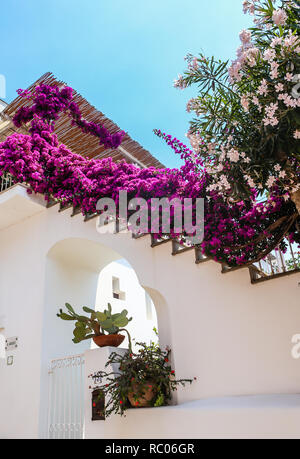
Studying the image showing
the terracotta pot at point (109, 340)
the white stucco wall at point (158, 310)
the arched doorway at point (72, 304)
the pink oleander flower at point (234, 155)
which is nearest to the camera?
the pink oleander flower at point (234, 155)

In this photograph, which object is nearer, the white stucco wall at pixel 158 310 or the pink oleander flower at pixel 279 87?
the pink oleander flower at pixel 279 87

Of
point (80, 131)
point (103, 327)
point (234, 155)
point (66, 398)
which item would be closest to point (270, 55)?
point (234, 155)

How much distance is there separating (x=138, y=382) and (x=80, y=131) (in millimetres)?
6941

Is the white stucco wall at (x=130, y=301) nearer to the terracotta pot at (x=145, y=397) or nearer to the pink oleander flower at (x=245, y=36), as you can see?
the terracotta pot at (x=145, y=397)

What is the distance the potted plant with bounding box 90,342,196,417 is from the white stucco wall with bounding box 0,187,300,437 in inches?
8.6

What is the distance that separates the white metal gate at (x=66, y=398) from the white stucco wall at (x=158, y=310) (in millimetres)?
190

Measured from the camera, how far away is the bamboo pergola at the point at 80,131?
9.11m

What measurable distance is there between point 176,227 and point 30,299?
3.86 m

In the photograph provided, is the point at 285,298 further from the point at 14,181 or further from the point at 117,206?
the point at 14,181

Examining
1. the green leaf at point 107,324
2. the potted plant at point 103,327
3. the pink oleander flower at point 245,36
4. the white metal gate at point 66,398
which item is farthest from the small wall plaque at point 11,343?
the pink oleander flower at point 245,36

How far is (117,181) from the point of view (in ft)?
21.9

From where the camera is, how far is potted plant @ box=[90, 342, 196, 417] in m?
4.86

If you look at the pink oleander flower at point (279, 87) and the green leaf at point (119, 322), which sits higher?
the pink oleander flower at point (279, 87)

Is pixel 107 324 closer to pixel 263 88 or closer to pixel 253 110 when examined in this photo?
pixel 253 110
